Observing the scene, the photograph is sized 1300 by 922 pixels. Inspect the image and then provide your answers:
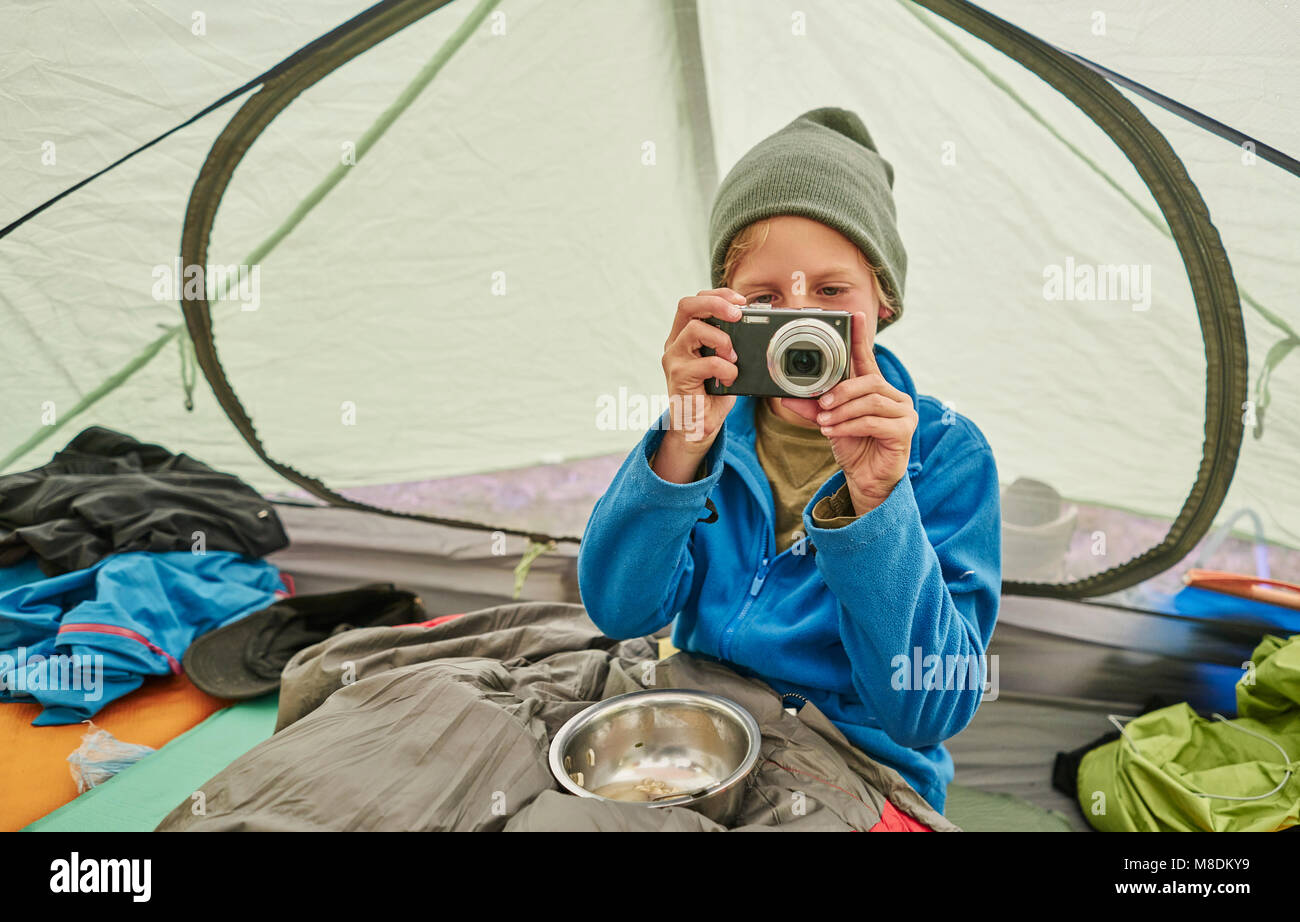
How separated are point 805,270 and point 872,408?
297 mm

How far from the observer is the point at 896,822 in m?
1.07

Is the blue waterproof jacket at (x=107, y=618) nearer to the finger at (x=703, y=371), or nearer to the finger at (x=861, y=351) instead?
the finger at (x=703, y=371)

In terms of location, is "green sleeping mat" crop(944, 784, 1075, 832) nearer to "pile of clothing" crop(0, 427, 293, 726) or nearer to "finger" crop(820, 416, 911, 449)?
"finger" crop(820, 416, 911, 449)

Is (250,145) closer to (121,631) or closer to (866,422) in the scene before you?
(121,631)

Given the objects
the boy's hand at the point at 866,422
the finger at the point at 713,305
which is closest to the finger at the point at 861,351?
the boy's hand at the point at 866,422

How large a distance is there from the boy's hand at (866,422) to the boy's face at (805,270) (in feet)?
0.57

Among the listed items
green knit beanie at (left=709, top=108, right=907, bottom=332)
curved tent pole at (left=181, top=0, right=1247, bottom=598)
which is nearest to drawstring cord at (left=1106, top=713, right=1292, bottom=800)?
curved tent pole at (left=181, top=0, right=1247, bottom=598)

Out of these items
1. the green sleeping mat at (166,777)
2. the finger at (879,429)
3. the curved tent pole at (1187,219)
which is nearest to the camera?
the finger at (879,429)

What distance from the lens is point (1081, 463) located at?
2.08 m

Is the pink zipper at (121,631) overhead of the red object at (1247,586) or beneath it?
overhead

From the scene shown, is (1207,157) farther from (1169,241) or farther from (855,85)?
(855,85)

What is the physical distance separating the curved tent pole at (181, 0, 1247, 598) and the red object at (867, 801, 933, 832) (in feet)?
3.98

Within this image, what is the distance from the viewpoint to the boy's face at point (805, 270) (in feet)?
3.86

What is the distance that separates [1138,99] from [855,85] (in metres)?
0.57
